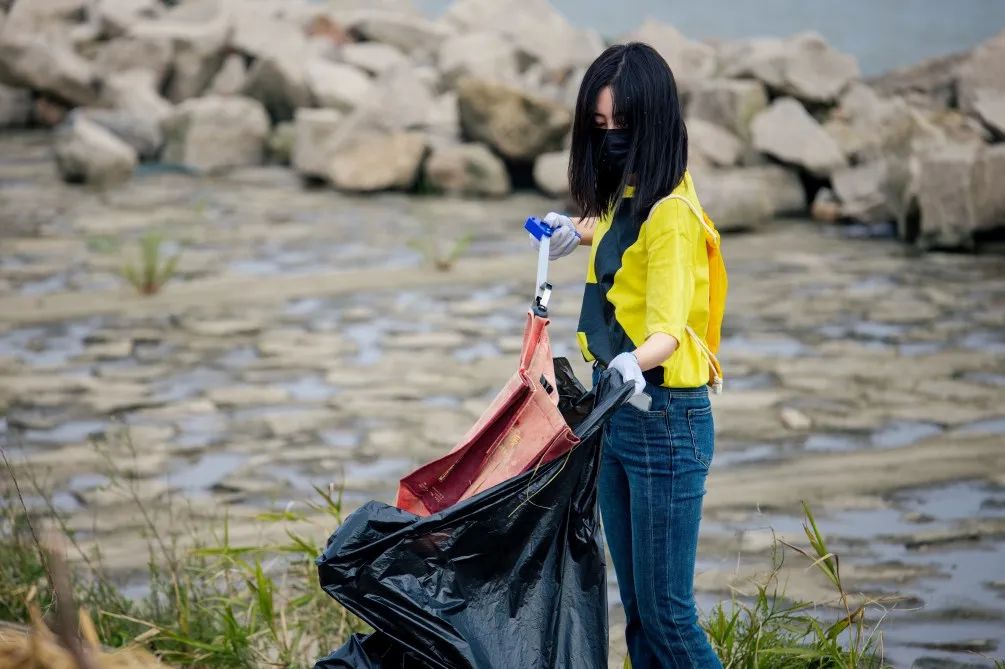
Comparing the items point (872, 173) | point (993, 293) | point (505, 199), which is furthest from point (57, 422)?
point (872, 173)

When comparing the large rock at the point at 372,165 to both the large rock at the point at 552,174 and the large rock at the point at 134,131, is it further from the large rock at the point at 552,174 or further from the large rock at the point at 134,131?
the large rock at the point at 134,131

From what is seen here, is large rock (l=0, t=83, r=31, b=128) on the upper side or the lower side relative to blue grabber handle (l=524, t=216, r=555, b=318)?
lower

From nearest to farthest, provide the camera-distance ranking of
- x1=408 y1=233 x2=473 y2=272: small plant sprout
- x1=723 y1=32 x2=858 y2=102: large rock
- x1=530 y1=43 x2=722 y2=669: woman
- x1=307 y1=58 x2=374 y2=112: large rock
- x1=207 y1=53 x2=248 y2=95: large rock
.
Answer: x1=530 y1=43 x2=722 y2=669: woman, x1=408 y1=233 x2=473 y2=272: small plant sprout, x1=723 y1=32 x2=858 y2=102: large rock, x1=307 y1=58 x2=374 y2=112: large rock, x1=207 y1=53 x2=248 y2=95: large rock

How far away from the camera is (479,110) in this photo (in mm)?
13953

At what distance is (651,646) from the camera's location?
109 inches

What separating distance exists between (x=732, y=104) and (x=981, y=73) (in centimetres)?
285

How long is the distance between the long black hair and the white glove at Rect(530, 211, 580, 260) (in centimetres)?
29

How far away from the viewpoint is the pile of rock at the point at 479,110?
11750 mm

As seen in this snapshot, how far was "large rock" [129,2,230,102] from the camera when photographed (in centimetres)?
1872

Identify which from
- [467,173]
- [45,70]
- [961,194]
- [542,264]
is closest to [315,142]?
[467,173]

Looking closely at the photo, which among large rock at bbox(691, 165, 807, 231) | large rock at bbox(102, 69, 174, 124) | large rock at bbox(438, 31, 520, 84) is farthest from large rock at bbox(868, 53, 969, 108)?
large rock at bbox(102, 69, 174, 124)

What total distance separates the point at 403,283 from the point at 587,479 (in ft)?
23.1

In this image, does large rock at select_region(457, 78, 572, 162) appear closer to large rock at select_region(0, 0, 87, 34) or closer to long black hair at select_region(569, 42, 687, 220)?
large rock at select_region(0, 0, 87, 34)

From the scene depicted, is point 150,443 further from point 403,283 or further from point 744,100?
point 744,100
